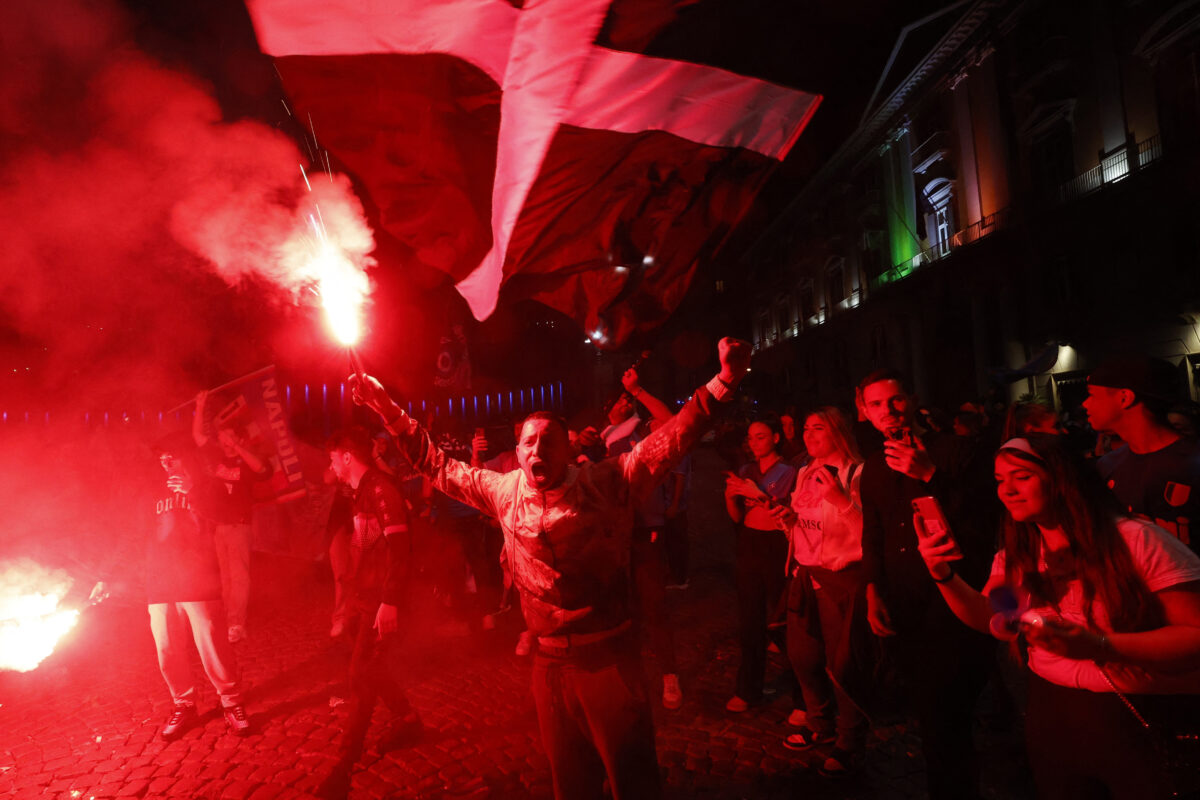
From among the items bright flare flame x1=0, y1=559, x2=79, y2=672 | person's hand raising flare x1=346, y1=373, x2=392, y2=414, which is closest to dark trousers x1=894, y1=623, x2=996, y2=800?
person's hand raising flare x1=346, y1=373, x2=392, y2=414

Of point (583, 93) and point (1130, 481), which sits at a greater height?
point (583, 93)

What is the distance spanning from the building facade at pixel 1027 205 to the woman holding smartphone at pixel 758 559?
41.5 feet

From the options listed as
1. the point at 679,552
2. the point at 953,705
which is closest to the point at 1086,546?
the point at 953,705

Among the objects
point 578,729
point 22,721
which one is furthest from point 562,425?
point 22,721

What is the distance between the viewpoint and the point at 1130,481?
329cm

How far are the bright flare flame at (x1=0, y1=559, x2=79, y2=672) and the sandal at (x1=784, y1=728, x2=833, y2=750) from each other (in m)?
6.33

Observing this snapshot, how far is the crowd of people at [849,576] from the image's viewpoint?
210 centimetres

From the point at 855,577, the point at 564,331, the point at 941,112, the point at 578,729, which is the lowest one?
the point at 578,729

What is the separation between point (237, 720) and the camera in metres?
4.73

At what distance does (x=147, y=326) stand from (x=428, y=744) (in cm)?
789

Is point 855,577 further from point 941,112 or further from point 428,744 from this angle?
point 941,112

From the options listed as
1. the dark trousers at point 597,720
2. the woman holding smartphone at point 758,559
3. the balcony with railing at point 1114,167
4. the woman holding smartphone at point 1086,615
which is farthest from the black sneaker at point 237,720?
the balcony with railing at point 1114,167

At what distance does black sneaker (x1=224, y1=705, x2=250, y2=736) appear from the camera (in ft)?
15.5

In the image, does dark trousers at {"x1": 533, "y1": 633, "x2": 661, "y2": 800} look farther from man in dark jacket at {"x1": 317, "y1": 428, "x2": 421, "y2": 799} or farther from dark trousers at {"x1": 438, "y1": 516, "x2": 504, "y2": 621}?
dark trousers at {"x1": 438, "y1": 516, "x2": 504, "y2": 621}
